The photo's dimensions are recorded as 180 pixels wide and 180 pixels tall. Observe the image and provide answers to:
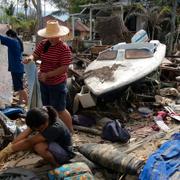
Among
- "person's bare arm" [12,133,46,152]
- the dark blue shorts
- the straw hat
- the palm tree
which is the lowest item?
the palm tree

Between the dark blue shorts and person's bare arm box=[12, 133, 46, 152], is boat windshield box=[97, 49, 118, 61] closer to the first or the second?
the dark blue shorts

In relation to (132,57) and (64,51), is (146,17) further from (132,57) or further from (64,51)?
(64,51)

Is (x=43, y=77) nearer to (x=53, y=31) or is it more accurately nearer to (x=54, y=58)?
(x=54, y=58)

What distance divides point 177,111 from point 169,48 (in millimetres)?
12399

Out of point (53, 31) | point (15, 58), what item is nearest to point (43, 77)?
point (53, 31)

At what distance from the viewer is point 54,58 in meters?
6.22

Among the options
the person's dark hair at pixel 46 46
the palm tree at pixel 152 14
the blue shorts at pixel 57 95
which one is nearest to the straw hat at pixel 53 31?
the person's dark hair at pixel 46 46

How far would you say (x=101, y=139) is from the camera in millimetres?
6805

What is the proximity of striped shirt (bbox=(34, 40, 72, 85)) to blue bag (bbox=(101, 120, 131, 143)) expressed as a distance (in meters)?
1.10

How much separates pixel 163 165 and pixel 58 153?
1288 mm

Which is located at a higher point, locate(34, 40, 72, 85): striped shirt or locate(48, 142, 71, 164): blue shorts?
locate(34, 40, 72, 85): striped shirt

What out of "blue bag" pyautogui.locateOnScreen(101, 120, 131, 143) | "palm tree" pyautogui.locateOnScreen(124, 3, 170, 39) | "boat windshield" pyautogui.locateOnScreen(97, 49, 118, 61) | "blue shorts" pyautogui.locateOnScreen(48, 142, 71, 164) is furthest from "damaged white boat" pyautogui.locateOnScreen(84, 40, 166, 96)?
"palm tree" pyautogui.locateOnScreen(124, 3, 170, 39)

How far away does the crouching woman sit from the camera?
189 inches

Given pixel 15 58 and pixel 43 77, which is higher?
→ pixel 43 77
